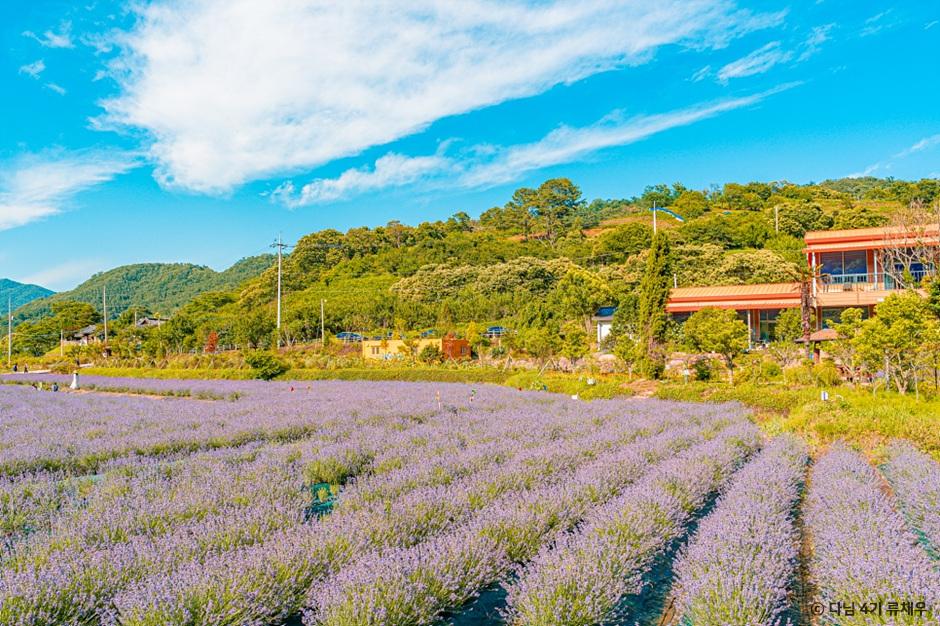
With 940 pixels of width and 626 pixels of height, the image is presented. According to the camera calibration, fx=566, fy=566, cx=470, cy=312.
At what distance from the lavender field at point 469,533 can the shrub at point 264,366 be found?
48.6 ft

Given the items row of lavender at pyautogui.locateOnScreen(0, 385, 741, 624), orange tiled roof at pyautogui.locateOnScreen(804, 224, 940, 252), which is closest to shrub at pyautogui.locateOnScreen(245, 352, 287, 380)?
row of lavender at pyautogui.locateOnScreen(0, 385, 741, 624)

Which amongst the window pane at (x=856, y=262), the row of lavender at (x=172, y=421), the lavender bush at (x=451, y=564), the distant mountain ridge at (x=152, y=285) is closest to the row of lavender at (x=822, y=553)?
the lavender bush at (x=451, y=564)

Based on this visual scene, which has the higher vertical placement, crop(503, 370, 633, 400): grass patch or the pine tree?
the pine tree

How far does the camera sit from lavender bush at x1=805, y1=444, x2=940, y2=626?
9.00 ft

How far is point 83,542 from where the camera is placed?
3633mm

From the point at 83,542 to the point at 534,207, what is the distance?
70.1 meters

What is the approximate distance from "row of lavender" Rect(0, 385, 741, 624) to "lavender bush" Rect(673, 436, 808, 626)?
3.68 ft

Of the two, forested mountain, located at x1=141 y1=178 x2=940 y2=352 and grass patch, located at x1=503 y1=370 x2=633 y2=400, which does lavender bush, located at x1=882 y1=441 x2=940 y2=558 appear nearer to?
grass patch, located at x1=503 y1=370 x2=633 y2=400

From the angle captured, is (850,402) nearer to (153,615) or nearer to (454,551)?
(454,551)

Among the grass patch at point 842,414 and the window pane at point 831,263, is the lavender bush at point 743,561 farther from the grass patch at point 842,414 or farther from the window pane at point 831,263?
the window pane at point 831,263

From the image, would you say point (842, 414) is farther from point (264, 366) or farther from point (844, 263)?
point (844, 263)

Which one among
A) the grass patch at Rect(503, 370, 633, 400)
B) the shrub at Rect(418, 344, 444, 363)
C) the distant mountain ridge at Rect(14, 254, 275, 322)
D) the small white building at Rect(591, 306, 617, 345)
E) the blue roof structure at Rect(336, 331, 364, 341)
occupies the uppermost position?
the distant mountain ridge at Rect(14, 254, 275, 322)

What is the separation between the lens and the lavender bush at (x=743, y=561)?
2.72 meters

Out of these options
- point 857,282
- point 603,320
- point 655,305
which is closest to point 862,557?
point 655,305
